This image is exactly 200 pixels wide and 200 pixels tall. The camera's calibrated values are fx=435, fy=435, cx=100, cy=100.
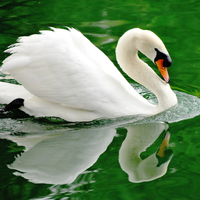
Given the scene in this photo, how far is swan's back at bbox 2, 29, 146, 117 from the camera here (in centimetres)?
605

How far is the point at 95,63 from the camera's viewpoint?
632 centimetres

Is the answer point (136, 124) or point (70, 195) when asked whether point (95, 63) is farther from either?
point (70, 195)

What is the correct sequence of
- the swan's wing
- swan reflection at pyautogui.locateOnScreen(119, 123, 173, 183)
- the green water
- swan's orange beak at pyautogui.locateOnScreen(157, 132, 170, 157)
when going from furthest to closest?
the swan's wing
swan's orange beak at pyautogui.locateOnScreen(157, 132, 170, 157)
swan reflection at pyautogui.locateOnScreen(119, 123, 173, 183)
the green water

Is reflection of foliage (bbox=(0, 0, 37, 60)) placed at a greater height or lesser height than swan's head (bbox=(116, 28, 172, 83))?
lesser

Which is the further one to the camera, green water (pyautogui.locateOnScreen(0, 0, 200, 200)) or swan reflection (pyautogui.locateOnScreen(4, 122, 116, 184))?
swan reflection (pyautogui.locateOnScreen(4, 122, 116, 184))

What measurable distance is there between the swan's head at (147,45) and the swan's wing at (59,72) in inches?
21.7

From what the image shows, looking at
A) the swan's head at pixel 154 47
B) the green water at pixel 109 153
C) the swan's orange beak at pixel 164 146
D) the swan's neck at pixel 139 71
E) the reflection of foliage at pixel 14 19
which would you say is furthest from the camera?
the reflection of foliage at pixel 14 19

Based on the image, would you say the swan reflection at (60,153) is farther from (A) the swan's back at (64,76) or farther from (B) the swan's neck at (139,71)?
(B) the swan's neck at (139,71)

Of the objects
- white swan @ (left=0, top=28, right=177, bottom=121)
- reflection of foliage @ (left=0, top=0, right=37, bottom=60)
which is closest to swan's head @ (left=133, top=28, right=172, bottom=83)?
white swan @ (left=0, top=28, right=177, bottom=121)

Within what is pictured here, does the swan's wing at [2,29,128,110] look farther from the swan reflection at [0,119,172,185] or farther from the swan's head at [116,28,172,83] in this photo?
the swan's head at [116,28,172,83]

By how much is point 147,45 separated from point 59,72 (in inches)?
54.8

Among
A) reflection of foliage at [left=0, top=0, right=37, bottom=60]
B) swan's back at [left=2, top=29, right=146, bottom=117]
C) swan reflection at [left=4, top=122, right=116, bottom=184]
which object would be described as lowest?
swan reflection at [left=4, top=122, right=116, bottom=184]

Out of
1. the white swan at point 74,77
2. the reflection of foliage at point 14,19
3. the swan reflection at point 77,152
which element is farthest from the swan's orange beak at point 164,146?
the reflection of foliage at point 14,19

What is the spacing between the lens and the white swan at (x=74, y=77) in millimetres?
6062
